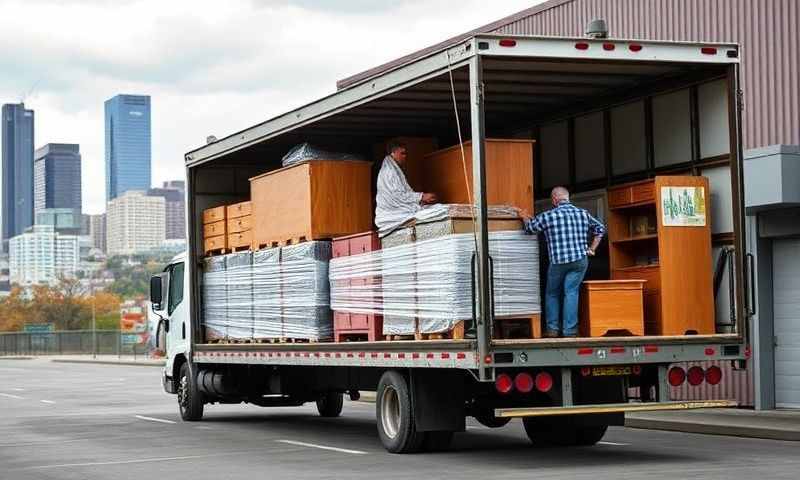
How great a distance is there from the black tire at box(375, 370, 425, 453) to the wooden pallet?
632mm

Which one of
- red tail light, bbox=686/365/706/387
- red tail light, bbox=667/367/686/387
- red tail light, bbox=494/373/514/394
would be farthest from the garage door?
red tail light, bbox=494/373/514/394

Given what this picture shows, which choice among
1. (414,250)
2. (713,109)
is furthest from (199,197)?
(713,109)

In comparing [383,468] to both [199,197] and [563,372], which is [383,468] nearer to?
[563,372]

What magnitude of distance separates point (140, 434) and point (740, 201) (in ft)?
28.3

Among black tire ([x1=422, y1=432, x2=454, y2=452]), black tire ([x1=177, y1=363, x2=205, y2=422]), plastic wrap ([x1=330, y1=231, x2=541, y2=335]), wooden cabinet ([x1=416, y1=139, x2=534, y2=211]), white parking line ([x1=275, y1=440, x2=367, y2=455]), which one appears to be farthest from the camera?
black tire ([x1=177, y1=363, x2=205, y2=422])

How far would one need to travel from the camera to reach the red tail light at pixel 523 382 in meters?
12.9

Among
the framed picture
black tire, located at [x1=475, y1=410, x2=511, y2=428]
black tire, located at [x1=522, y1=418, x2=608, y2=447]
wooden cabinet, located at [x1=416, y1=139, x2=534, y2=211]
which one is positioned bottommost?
black tire, located at [x1=522, y1=418, x2=608, y2=447]

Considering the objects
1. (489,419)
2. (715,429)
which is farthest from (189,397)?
(715,429)

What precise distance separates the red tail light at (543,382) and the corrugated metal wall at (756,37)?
9.10m

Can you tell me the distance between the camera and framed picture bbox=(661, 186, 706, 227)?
13836 mm

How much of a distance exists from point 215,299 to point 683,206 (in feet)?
25.3

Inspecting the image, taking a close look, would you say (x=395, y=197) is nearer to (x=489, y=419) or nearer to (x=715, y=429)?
(x=489, y=419)

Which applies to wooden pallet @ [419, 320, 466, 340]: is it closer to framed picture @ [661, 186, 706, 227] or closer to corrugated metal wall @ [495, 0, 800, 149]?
framed picture @ [661, 186, 706, 227]

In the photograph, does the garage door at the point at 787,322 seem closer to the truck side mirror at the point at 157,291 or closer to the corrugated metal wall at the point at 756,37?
the corrugated metal wall at the point at 756,37
